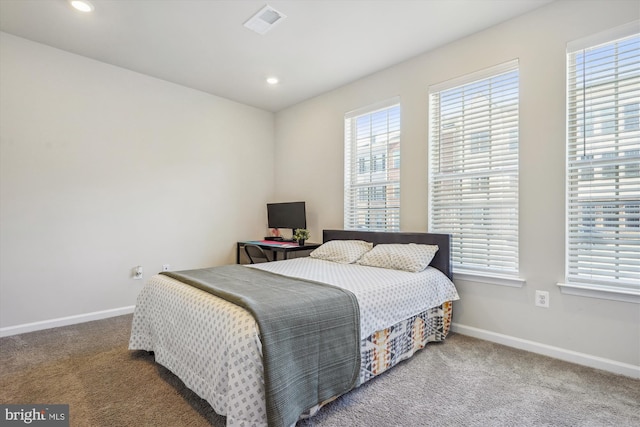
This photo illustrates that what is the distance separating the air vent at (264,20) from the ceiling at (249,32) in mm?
39

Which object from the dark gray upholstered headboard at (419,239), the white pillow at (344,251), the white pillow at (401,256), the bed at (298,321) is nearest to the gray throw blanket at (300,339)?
the bed at (298,321)

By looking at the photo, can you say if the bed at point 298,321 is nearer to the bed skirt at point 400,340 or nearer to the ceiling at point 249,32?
the bed skirt at point 400,340

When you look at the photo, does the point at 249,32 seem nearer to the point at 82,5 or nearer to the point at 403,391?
the point at 82,5

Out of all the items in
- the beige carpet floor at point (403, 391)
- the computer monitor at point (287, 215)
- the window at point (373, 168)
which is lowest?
the beige carpet floor at point (403, 391)

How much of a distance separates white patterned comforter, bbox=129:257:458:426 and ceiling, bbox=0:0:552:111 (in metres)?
2.09

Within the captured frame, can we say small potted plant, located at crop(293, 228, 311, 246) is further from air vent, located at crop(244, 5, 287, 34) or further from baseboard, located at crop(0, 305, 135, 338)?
air vent, located at crop(244, 5, 287, 34)

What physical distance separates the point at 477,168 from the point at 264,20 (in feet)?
7.32

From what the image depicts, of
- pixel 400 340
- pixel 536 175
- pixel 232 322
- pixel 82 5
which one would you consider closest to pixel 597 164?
pixel 536 175

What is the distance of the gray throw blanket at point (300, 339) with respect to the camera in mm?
1435

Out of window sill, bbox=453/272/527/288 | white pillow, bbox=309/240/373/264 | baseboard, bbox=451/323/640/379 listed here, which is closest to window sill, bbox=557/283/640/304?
window sill, bbox=453/272/527/288

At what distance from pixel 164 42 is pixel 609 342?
14.2 feet

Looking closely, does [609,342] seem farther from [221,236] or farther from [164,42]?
[164,42]

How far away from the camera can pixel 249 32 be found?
2.79 metres

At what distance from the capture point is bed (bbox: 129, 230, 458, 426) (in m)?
1.43
